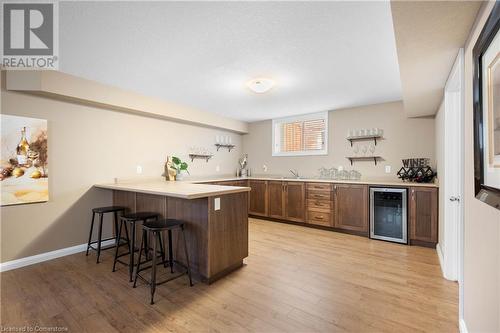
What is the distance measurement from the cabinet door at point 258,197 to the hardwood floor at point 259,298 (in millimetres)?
2166

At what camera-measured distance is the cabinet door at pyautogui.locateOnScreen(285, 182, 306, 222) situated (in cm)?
472

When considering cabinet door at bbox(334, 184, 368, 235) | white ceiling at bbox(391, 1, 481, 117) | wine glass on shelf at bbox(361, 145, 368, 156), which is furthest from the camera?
wine glass on shelf at bbox(361, 145, 368, 156)

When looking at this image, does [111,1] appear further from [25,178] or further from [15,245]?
[15,245]

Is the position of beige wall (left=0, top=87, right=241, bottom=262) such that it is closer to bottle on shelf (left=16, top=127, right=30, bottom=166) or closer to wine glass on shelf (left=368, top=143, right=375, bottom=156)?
bottle on shelf (left=16, top=127, right=30, bottom=166)

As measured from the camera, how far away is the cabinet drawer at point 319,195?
4409 millimetres

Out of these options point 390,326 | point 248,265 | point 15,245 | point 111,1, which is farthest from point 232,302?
point 15,245

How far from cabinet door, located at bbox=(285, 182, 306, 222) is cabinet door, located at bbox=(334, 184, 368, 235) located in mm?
656

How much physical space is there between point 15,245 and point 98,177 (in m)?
1.22

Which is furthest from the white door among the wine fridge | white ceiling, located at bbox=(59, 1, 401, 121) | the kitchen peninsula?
the kitchen peninsula

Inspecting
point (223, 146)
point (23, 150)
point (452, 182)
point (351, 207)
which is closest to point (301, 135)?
point (223, 146)

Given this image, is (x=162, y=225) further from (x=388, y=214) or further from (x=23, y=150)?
(x=388, y=214)

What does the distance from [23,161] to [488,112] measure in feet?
14.2

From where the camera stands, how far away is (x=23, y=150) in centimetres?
291

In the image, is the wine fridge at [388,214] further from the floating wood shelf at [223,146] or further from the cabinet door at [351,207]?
the floating wood shelf at [223,146]
